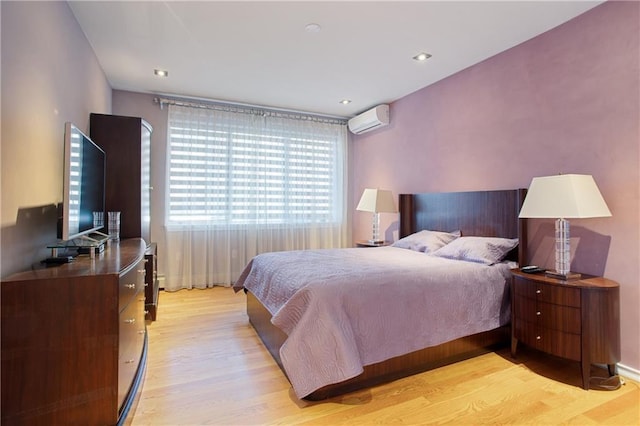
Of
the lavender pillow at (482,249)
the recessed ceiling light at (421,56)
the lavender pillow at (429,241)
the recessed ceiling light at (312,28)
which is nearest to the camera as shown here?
the recessed ceiling light at (312,28)

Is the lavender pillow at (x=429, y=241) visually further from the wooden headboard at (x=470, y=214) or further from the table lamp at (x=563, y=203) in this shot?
the table lamp at (x=563, y=203)

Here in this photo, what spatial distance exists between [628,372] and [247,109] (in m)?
4.73

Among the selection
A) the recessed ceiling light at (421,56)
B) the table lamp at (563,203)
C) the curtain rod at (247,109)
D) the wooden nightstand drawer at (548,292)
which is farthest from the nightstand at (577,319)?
the curtain rod at (247,109)

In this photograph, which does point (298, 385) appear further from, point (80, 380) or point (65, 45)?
point (65, 45)

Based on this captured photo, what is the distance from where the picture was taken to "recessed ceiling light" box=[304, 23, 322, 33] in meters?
2.57

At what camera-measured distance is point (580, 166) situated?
8.00 ft

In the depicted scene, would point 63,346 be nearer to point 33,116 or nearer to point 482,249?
point 33,116

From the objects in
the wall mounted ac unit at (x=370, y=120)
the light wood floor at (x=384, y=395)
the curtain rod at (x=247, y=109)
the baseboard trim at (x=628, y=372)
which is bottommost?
the light wood floor at (x=384, y=395)

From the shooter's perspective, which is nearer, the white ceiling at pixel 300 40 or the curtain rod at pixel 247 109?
the white ceiling at pixel 300 40

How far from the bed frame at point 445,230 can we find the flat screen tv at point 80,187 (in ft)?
4.54

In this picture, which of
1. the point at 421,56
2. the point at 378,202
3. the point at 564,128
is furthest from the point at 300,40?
the point at 564,128

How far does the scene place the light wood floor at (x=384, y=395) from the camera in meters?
1.75

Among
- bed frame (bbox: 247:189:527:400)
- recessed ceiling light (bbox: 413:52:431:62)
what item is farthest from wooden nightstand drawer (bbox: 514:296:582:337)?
recessed ceiling light (bbox: 413:52:431:62)

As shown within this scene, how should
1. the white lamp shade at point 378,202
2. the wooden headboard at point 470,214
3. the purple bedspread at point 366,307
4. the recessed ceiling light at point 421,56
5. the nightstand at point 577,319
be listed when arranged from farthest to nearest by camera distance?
the white lamp shade at point 378,202
the recessed ceiling light at point 421,56
the wooden headboard at point 470,214
the nightstand at point 577,319
the purple bedspread at point 366,307
